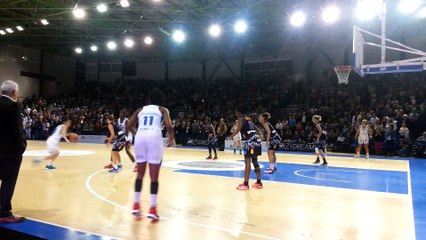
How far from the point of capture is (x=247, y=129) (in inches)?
316

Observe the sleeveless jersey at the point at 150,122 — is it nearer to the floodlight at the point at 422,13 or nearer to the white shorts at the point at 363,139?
the white shorts at the point at 363,139

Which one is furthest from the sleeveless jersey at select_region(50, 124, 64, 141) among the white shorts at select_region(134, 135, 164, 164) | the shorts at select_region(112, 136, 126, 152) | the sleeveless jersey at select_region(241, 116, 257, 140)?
Result: the white shorts at select_region(134, 135, 164, 164)

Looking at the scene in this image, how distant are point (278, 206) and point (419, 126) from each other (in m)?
16.0

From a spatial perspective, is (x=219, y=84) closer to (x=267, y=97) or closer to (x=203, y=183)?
(x=267, y=97)

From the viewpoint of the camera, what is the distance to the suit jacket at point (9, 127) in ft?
16.0

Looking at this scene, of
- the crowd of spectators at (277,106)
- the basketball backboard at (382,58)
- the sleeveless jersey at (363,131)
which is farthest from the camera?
the crowd of spectators at (277,106)

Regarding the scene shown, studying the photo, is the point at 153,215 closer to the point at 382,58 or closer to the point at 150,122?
the point at 150,122

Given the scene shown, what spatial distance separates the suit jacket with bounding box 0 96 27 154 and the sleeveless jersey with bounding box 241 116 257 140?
4.39 metres

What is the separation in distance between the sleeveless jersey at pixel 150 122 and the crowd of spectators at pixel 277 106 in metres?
10.9

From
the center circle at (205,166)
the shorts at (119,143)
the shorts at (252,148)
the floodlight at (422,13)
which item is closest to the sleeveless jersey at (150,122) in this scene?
the shorts at (252,148)

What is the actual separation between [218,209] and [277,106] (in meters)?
21.7

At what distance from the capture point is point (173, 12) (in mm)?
22391

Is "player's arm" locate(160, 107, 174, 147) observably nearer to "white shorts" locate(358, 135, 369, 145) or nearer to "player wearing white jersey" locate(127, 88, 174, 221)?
"player wearing white jersey" locate(127, 88, 174, 221)

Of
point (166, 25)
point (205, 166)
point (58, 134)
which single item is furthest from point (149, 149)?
point (166, 25)
